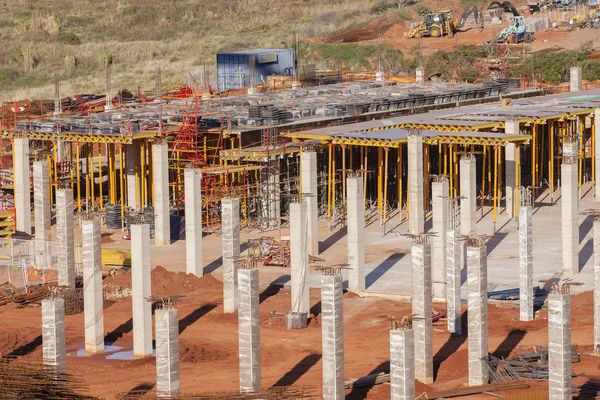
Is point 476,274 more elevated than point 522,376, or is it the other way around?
point 476,274

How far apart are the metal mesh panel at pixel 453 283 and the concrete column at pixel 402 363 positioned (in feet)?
23.5

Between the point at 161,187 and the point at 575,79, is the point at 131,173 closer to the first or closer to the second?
the point at 161,187

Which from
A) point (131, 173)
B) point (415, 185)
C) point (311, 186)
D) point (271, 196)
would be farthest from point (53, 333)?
point (271, 196)

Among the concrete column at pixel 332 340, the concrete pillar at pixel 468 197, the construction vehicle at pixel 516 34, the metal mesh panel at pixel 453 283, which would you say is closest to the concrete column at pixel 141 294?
the concrete column at pixel 332 340

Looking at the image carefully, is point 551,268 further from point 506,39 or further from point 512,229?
point 506,39

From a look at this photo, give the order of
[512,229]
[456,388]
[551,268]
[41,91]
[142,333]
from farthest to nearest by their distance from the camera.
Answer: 1. [41,91]
2. [512,229]
3. [551,268]
4. [142,333]
5. [456,388]

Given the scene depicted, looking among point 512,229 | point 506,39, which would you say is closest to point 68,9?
point 506,39

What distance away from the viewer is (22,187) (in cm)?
4641

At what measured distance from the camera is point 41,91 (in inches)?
3378

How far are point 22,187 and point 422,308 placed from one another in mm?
19757

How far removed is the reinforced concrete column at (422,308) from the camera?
29.0 m

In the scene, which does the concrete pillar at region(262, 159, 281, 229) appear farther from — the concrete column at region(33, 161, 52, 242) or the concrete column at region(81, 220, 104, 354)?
the concrete column at region(81, 220, 104, 354)

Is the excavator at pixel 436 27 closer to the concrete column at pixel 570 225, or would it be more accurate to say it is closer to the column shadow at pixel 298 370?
the concrete column at pixel 570 225

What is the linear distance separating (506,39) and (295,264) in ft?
186
